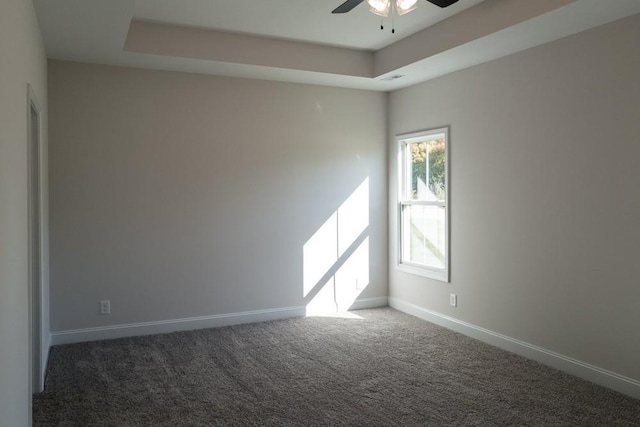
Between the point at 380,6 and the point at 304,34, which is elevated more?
the point at 304,34

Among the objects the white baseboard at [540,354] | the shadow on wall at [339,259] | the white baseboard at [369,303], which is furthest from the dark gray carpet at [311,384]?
the white baseboard at [369,303]

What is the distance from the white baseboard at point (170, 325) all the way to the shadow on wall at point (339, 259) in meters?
0.30

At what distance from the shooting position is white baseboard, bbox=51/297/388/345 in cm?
475

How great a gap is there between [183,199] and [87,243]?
0.94 m

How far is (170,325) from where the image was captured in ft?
16.8

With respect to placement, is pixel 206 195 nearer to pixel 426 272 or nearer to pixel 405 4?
pixel 426 272

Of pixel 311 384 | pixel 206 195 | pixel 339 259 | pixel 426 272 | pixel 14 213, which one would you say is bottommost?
pixel 311 384

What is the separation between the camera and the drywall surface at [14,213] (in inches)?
78.3

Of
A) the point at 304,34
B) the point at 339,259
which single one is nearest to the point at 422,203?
the point at 339,259

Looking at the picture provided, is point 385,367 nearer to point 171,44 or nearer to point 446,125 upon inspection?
point 446,125

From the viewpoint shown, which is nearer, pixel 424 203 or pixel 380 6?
pixel 380 6

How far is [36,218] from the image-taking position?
141 inches

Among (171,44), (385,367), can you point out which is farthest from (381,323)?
(171,44)

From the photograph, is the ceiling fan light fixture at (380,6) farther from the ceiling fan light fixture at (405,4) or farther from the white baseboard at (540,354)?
the white baseboard at (540,354)
